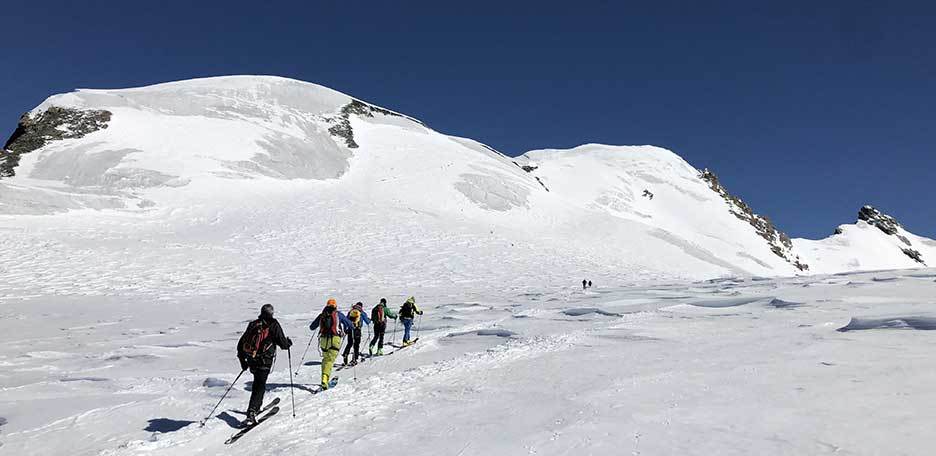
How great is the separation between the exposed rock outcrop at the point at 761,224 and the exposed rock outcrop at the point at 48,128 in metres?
92.5

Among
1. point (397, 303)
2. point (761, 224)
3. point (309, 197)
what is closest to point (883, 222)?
point (761, 224)

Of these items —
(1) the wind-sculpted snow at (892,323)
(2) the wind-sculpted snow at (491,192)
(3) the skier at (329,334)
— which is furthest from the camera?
(2) the wind-sculpted snow at (491,192)

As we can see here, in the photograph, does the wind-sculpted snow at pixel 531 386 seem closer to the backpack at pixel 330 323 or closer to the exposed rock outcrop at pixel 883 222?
the backpack at pixel 330 323

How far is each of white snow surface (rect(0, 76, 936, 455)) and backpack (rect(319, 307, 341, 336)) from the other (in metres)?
1.07

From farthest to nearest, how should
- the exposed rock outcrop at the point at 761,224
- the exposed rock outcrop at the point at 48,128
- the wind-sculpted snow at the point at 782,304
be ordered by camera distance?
the exposed rock outcrop at the point at 761,224 < the exposed rock outcrop at the point at 48,128 < the wind-sculpted snow at the point at 782,304

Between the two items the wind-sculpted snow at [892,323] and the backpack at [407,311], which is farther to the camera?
the backpack at [407,311]

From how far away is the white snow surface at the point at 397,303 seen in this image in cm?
642

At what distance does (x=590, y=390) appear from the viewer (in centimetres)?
783

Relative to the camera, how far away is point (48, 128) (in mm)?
52531

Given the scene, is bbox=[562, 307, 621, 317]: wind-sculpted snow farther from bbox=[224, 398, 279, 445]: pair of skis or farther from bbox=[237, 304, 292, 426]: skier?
bbox=[237, 304, 292, 426]: skier

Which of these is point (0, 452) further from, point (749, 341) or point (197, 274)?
point (197, 274)

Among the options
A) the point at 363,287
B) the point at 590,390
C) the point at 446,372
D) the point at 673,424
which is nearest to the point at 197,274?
the point at 363,287

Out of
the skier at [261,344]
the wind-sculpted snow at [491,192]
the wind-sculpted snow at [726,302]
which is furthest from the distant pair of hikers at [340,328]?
the wind-sculpted snow at [491,192]

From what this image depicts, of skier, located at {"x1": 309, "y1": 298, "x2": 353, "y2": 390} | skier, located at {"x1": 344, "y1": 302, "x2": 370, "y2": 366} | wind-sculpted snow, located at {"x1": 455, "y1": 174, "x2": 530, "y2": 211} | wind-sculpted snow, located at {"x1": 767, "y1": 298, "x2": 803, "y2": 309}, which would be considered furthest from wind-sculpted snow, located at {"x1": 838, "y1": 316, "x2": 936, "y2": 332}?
wind-sculpted snow, located at {"x1": 455, "y1": 174, "x2": 530, "y2": 211}
